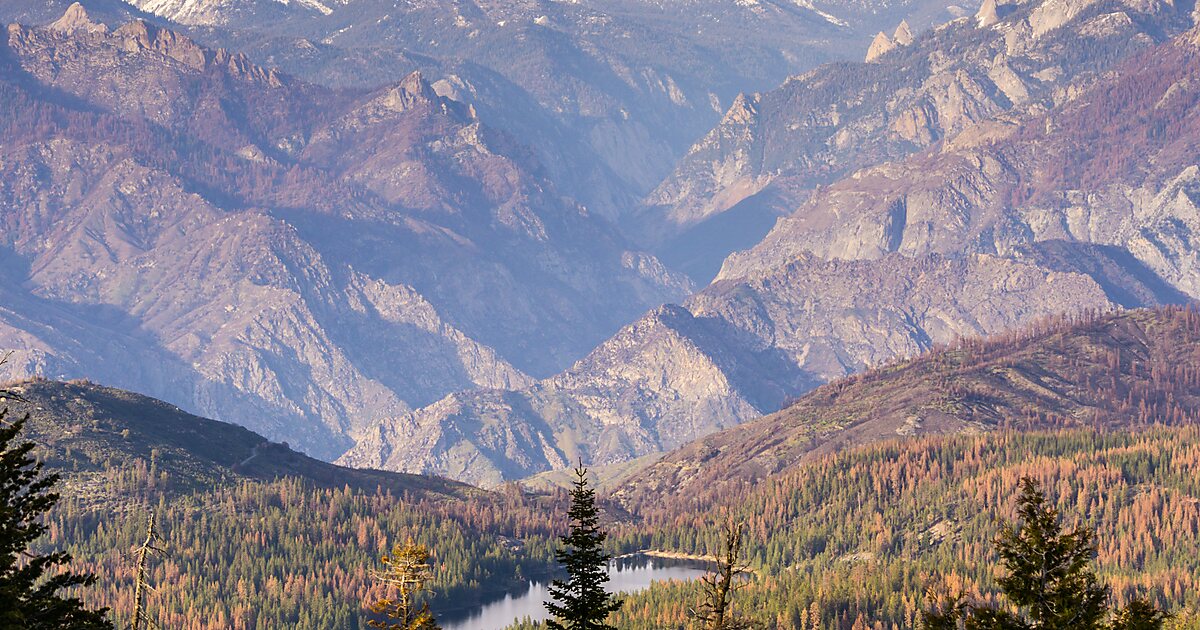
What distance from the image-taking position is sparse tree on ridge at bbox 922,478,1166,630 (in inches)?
3844

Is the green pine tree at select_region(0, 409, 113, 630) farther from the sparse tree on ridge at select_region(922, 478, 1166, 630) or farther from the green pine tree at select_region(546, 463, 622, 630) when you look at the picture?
the sparse tree on ridge at select_region(922, 478, 1166, 630)

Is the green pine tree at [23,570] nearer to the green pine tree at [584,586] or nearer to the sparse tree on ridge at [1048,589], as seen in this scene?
the green pine tree at [584,586]

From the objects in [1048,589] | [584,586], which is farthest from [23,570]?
[1048,589]

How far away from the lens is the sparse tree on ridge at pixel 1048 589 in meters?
97.6

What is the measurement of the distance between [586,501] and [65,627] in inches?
1108

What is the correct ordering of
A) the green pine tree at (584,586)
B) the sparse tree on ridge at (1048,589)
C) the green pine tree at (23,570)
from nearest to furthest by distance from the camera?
1. the sparse tree on ridge at (1048,589)
2. the green pine tree at (23,570)
3. the green pine tree at (584,586)

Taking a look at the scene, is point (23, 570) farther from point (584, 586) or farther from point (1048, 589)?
point (1048, 589)

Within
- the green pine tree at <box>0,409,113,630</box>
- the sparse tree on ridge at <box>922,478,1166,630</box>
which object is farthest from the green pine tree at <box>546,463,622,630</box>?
the green pine tree at <box>0,409,113,630</box>

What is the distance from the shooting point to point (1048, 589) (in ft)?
326

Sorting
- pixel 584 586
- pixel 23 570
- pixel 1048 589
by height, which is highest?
pixel 584 586

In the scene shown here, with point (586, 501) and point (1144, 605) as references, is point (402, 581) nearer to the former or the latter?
point (586, 501)

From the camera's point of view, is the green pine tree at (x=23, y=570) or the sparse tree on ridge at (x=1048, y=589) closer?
the sparse tree on ridge at (x=1048, y=589)

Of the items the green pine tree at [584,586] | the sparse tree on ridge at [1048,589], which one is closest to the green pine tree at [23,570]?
the green pine tree at [584,586]

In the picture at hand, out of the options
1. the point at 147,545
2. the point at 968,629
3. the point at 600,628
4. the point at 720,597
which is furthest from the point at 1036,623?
the point at 147,545
